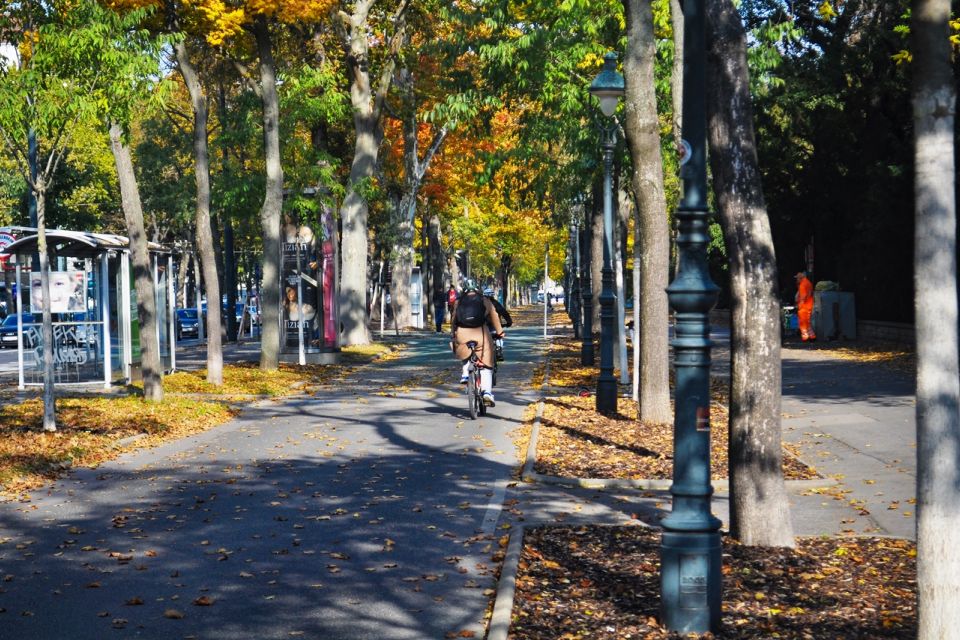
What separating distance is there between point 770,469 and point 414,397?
1495 cm

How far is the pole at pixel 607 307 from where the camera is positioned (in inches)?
734

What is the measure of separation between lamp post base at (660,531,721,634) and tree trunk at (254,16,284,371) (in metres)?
22.6

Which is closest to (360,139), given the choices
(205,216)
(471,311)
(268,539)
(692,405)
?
(205,216)

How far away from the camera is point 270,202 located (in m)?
28.9

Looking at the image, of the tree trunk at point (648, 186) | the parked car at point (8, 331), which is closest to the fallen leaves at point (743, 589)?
the tree trunk at point (648, 186)

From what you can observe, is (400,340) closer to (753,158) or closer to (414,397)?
(414,397)

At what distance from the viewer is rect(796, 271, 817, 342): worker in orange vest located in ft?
121

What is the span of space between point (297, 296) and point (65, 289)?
35.2ft

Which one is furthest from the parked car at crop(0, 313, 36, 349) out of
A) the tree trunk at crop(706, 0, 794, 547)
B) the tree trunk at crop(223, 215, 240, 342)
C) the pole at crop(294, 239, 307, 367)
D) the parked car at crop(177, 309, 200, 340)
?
the tree trunk at crop(706, 0, 794, 547)

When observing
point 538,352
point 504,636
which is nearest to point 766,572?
point 504,636

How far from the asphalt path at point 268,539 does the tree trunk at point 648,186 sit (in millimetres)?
2248

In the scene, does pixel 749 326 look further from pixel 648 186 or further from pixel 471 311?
pixel 471 311

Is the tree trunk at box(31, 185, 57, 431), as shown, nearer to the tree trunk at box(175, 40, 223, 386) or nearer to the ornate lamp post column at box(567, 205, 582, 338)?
the tree trunk at box(175, 40, 223, 386)

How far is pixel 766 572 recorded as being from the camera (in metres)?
8.02
